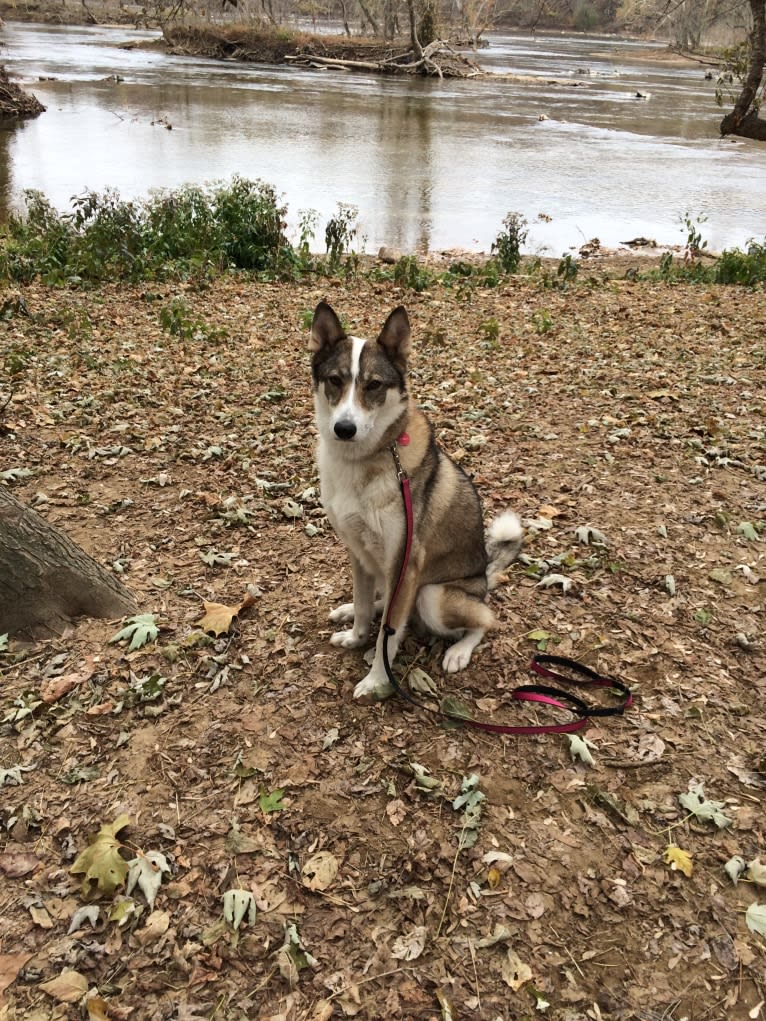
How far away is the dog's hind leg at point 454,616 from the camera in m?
3.77

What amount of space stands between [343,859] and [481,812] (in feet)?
2.10

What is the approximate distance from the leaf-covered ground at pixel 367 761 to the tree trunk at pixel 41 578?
156mm

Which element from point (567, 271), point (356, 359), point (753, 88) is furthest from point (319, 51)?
point (356, 359)

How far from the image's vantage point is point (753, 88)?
376 inches

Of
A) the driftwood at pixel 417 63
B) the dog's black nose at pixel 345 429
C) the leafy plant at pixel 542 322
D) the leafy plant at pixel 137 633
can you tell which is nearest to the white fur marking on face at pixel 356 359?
the dog's black nose at pixel 345 429

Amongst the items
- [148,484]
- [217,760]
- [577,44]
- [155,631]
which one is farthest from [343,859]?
[577,44]

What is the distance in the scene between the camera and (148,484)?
18.8 feet

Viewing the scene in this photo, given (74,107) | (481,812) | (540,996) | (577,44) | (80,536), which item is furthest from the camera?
(577,44)

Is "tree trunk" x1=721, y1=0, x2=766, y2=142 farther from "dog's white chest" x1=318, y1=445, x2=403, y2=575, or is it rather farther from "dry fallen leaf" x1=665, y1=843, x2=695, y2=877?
"dry fallen leaf" x1=665, y1=843, x2=695, y2=877

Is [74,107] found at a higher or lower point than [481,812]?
higher

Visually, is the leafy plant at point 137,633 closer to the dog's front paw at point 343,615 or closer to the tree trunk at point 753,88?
the dog's front paw at point 343,615

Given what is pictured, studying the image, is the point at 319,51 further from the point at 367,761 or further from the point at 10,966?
the point at 10,966

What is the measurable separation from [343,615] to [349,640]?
24 cm

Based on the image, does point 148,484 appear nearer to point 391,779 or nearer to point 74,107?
point 391,779
